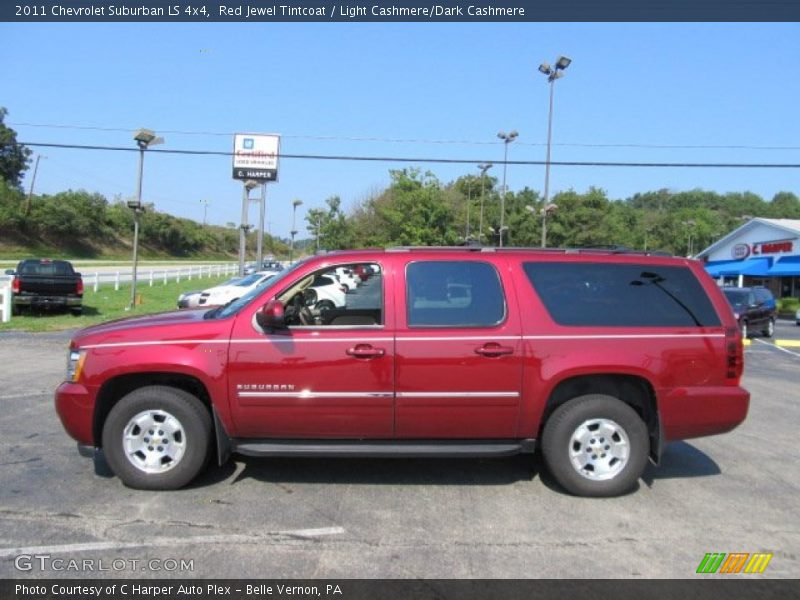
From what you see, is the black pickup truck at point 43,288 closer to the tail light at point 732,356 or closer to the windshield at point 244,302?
the windshield at point 244,302

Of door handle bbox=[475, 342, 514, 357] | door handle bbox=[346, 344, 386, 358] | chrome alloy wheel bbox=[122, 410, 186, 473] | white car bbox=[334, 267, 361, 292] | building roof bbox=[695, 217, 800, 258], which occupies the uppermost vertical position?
building roof bbox=[695, 217, 800, 258]

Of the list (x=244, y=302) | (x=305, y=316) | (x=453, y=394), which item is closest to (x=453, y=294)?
(x=453, y=394)

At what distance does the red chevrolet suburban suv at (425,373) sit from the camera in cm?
464

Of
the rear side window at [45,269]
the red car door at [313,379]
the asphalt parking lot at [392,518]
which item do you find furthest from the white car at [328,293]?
the rear side window at [45,269]

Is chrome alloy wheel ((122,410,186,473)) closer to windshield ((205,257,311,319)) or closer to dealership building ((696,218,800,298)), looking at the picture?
windshield ((205,257,311,319))

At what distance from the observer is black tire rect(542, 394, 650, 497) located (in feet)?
15.7

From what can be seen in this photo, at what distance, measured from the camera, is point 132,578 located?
Result: 348 cm

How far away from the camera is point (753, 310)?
751 inches

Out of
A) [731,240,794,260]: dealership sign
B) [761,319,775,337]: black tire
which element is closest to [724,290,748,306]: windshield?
[761,319,775,337]: black tire

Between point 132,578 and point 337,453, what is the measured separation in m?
1.63

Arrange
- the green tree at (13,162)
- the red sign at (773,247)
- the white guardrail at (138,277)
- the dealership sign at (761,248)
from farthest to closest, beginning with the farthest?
the green tree at (13,162) < the dealership sign at (761,248) < the red sign at (773,247) < the white guardrail at (138,277)

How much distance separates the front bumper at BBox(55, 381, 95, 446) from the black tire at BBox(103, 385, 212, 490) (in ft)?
0.45

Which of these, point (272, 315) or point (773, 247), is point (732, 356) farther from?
point (773, 247)

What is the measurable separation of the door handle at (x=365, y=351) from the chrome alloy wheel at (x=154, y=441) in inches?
56.4
